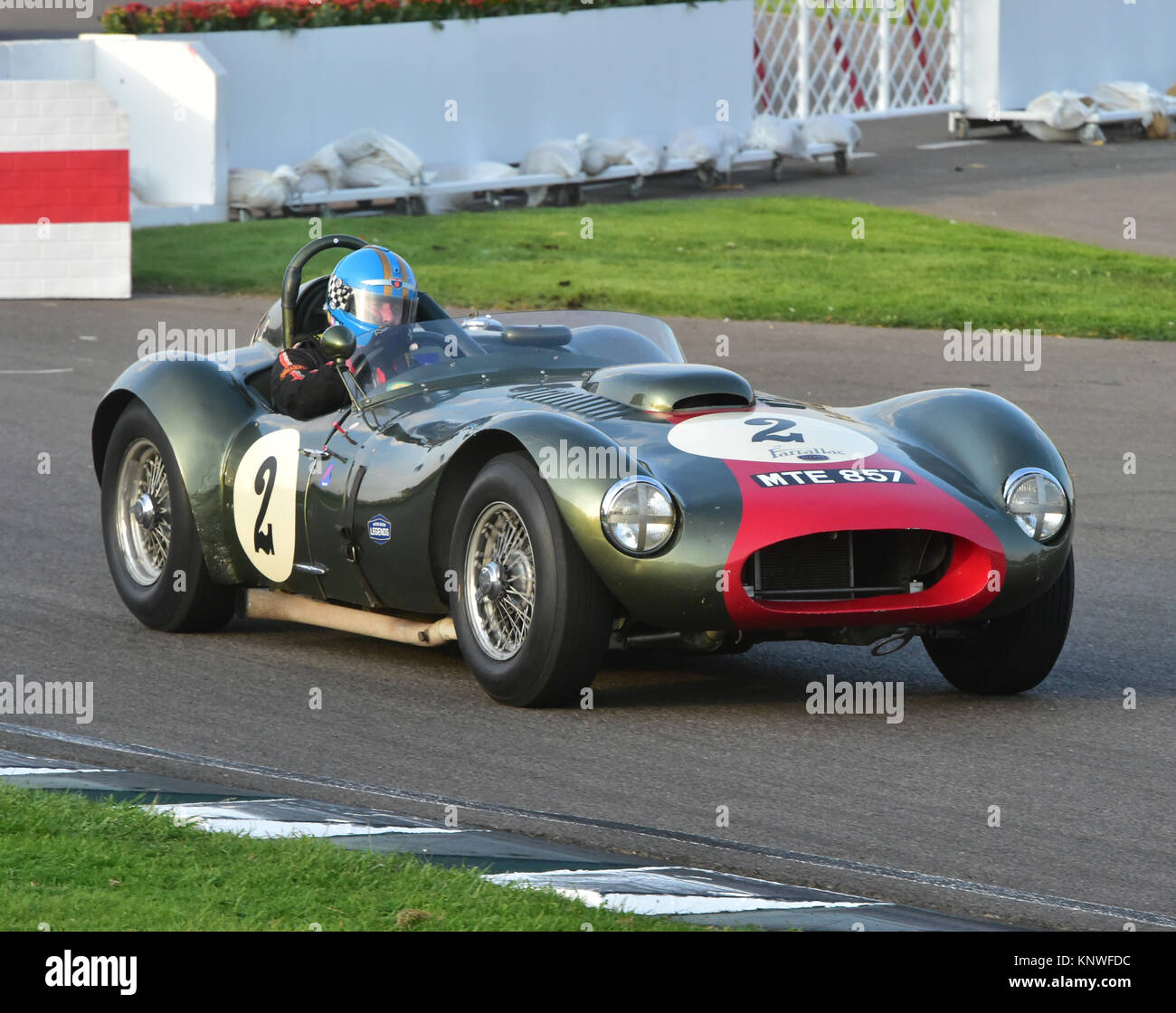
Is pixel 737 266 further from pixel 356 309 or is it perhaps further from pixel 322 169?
pixel 356 309

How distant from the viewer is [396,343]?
7.74 metres

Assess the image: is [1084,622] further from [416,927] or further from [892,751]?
[416,927]

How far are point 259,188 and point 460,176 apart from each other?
8.83 ft

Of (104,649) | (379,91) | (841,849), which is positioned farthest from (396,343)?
(379,91)

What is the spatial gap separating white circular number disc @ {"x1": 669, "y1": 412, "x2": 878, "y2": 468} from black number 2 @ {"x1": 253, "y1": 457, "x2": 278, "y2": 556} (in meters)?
1.65

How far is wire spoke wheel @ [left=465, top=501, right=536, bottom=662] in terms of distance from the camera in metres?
6.59

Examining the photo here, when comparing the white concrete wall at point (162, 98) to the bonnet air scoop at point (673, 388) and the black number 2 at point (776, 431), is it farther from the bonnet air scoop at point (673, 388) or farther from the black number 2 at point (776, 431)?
the black number 2 at point (776, 431)

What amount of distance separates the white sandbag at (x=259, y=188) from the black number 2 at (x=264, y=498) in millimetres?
12971

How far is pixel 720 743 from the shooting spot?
6.29 m
